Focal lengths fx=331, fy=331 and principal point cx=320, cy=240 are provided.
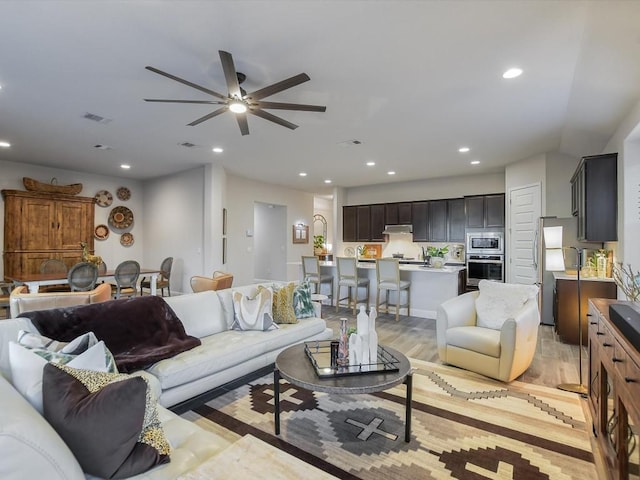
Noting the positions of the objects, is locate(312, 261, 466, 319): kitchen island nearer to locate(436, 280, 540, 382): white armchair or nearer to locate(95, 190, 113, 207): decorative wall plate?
locate(436, 280, 540, 382): white armchair

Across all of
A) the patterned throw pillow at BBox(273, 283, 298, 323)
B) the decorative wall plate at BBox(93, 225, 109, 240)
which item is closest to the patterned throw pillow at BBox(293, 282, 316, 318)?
the patterned throw pillow at BBox(273, 283, 298, 323)

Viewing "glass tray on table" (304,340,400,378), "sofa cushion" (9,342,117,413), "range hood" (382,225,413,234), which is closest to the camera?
"sofa cushion" (9,342,117,413)

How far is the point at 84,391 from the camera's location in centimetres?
123

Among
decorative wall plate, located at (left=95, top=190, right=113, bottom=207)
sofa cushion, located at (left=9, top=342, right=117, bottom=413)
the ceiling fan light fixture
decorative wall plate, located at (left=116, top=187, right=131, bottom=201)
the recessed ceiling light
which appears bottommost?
sofa cushion, located at (left=9, top=342, right=117, bottom=413)

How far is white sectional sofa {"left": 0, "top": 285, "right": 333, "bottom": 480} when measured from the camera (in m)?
0.92

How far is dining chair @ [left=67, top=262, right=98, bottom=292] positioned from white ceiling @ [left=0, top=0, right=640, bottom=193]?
73.9 inches

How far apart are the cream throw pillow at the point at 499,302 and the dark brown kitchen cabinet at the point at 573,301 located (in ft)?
3.92

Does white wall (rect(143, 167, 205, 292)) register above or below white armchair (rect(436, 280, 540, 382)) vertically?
above

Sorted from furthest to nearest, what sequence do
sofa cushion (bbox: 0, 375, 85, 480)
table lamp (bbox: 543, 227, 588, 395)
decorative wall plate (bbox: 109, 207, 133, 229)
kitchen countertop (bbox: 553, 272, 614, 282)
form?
decorative wall plate (bbox: 109, 207, 133, 229) < kitchen countertop (bbox: 553, 272, 614, 282) < table lamp (bbox: 543, 227, 588, 395) < sofa cushion (bbox: 0, 375, 85, 480)

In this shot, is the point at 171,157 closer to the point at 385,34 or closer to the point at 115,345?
the point at 115,345

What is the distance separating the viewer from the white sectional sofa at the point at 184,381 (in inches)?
36.3

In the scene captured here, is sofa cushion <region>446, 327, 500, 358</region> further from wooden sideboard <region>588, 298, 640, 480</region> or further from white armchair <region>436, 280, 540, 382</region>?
wooden sideboard <region>588, 298, 640, 480</region>

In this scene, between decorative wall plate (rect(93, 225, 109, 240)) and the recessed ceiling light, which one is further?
decorative wall plate (rect(93, 225, 109, 240))

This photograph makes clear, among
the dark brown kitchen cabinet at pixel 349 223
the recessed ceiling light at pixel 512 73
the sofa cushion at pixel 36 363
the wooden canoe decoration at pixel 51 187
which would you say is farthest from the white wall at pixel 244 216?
the sofa cushion at pixel 36 363
